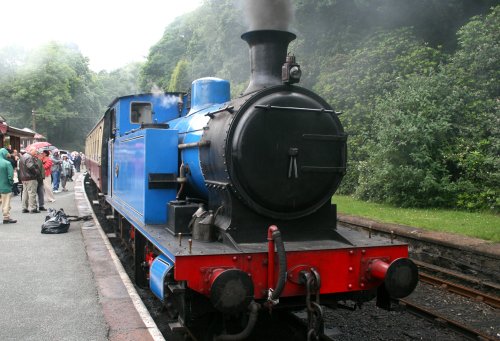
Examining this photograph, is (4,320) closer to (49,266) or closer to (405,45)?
(49,266)

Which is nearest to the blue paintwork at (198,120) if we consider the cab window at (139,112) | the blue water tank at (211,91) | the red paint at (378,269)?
the blue water tank at (211,91)

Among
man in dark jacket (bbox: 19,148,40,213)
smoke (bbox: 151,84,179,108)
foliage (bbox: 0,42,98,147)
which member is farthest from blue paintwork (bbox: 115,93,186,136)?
foliage (bbox: 0,42,98,147)

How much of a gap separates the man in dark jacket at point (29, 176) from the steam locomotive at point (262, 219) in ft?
24.3

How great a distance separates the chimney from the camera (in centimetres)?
435

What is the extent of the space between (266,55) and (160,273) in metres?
2.17

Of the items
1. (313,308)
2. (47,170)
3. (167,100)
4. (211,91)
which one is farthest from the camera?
(47,170)

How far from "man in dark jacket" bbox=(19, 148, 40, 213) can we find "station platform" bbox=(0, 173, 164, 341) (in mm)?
3006

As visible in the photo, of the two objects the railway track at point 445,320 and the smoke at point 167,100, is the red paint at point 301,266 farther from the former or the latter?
the smoke at point 167,100

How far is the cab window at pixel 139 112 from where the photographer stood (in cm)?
750

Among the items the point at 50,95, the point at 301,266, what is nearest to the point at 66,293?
the point at 301,266

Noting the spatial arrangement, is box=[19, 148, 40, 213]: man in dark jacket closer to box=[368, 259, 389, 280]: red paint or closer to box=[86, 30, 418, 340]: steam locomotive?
box=[86, 30, 418, 340]: steam locomotive

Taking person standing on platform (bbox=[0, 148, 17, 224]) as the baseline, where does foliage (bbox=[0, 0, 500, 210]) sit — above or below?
above

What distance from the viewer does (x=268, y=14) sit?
4949mm

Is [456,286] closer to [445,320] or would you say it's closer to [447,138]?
[445,320]
